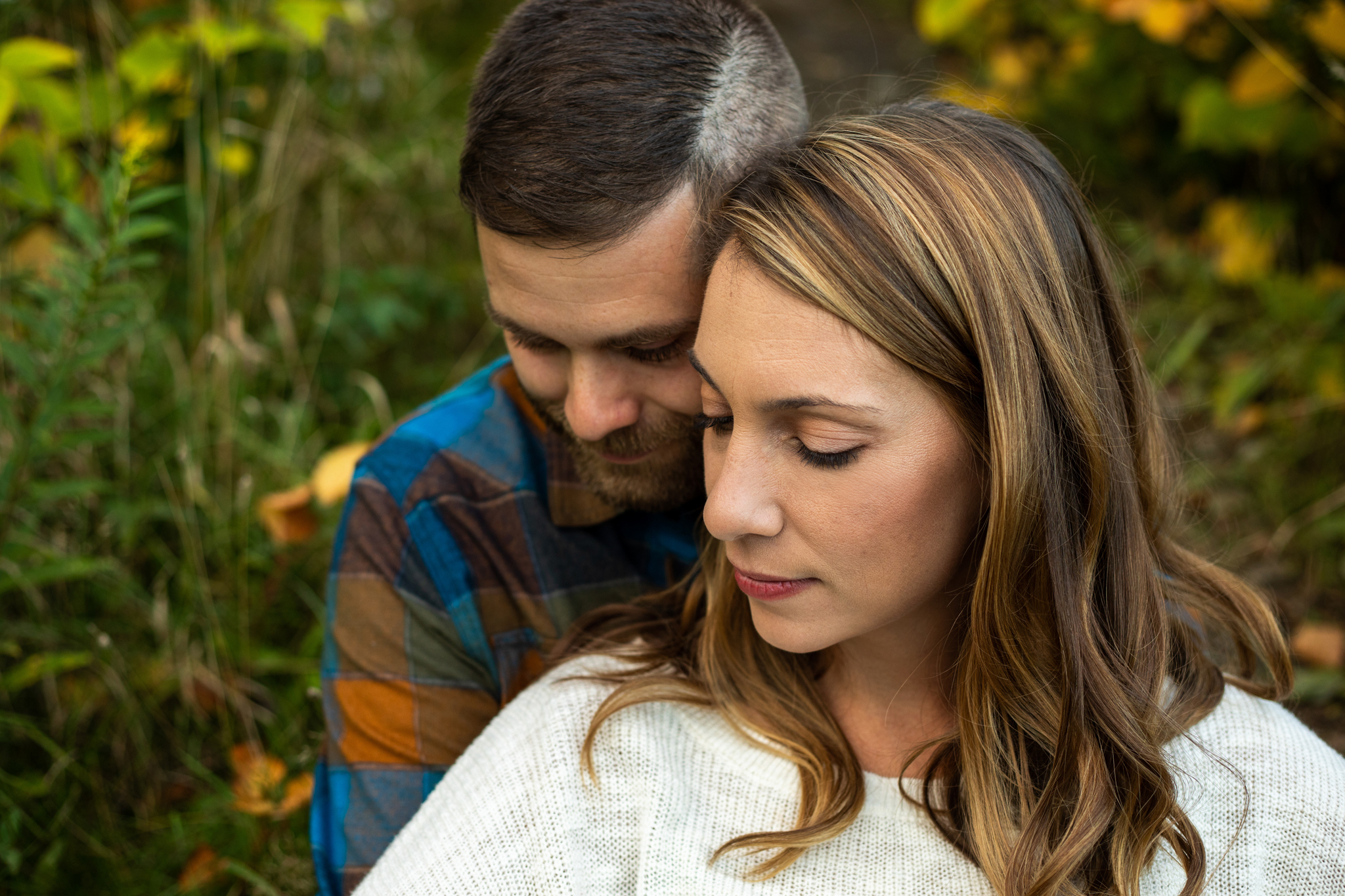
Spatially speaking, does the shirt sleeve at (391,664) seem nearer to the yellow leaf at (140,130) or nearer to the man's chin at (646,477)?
the man's chin at (646,477)

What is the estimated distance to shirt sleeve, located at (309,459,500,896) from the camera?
76.7 inches

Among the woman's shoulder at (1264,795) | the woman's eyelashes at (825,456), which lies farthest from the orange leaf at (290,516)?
the woman's shoulder at (1264,795)

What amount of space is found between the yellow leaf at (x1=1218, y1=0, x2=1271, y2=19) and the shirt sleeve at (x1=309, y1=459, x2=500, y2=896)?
7.73 feet

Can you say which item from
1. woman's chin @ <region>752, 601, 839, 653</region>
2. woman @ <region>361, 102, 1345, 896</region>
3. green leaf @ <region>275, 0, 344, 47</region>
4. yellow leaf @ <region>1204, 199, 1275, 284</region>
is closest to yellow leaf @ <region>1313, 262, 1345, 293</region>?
yellow leaf @ <region>1204, 199, 1275, 284</region>

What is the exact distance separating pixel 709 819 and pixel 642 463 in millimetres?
601

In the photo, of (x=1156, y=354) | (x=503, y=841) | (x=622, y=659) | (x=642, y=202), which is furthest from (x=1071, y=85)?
(x=503, y=841)

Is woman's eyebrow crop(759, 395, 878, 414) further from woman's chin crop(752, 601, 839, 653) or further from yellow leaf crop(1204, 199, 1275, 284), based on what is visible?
yellow leaf crop(1204, 199, 1275, 284)

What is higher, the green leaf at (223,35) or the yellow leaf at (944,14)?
the green leaf at (223,35)

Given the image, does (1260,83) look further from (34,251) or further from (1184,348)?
(34,251)

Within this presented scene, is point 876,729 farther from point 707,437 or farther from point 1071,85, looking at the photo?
point 1071,85

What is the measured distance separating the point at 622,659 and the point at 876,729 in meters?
0.41

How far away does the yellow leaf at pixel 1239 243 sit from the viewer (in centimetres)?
343

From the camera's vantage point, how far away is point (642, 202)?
1.69m

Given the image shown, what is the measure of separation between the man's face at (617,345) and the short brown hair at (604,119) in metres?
0.04
